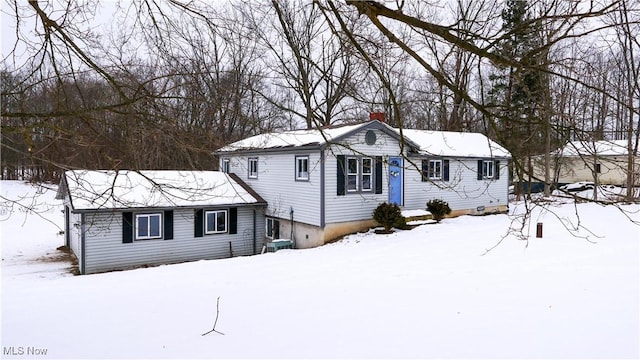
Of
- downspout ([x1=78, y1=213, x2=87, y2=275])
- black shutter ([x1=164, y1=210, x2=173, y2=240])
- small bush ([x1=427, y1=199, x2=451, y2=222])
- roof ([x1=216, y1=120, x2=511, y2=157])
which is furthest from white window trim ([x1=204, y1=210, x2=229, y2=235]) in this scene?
small bush ([x1=427, y1=199, x2=451, y2=222])

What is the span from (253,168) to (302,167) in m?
3.57

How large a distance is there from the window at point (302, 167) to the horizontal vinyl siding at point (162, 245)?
2.68 m

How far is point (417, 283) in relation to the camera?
848cm

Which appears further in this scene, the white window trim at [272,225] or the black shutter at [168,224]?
the white window trim at [272,225]

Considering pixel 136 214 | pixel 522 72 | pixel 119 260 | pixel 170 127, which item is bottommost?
pixel 119 260

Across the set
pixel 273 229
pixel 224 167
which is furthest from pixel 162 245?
pixel 224 167

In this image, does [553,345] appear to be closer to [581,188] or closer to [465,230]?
[465,230]

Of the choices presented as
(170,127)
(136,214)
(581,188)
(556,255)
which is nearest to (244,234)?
(136,214)

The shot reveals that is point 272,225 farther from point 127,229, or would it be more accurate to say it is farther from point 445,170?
point 445,170

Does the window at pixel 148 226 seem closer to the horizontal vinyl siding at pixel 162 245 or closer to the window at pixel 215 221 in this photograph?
the horizontal vinyl siding at pixel 162 245

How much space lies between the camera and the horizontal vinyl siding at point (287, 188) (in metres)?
14.9

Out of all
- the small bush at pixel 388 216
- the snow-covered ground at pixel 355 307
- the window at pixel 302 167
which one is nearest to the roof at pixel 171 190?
the window at pixel 302 167

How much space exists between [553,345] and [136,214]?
12.5m

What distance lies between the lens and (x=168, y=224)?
1458 centimetres
